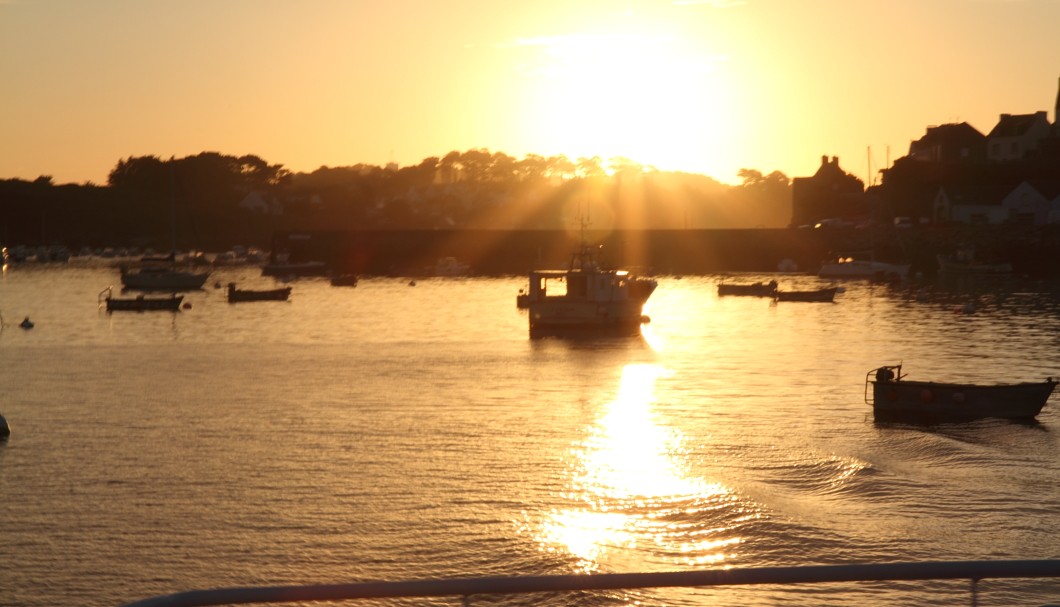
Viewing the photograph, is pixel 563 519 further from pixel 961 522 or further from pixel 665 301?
pixel 665 301

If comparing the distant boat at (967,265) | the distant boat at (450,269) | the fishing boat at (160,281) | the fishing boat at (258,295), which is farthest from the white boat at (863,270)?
the fishing boat at (160,281)

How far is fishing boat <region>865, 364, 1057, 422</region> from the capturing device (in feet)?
101

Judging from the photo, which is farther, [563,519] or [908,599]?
[563,519]

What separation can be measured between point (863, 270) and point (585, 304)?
61.9m

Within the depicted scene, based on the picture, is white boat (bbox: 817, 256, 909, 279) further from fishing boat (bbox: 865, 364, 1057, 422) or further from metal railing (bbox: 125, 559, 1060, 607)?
metal railing (bbox: 125, 559, 1060, 607)

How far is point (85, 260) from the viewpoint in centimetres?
18538

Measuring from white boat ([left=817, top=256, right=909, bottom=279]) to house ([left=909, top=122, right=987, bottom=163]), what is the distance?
69.9 feet

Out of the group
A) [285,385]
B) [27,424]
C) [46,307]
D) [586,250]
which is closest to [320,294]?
[46,307]

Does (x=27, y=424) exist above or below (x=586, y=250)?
below

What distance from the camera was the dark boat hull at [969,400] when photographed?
101 feet

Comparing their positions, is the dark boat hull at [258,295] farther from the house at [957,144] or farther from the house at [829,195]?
the house at [829,195]

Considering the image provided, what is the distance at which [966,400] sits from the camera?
1209 inches

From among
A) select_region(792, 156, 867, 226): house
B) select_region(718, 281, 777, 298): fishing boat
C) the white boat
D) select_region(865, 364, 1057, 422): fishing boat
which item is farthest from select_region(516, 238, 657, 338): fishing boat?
select_region(792, 156, 867, 226): house

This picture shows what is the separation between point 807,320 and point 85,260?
145058 millimetres
